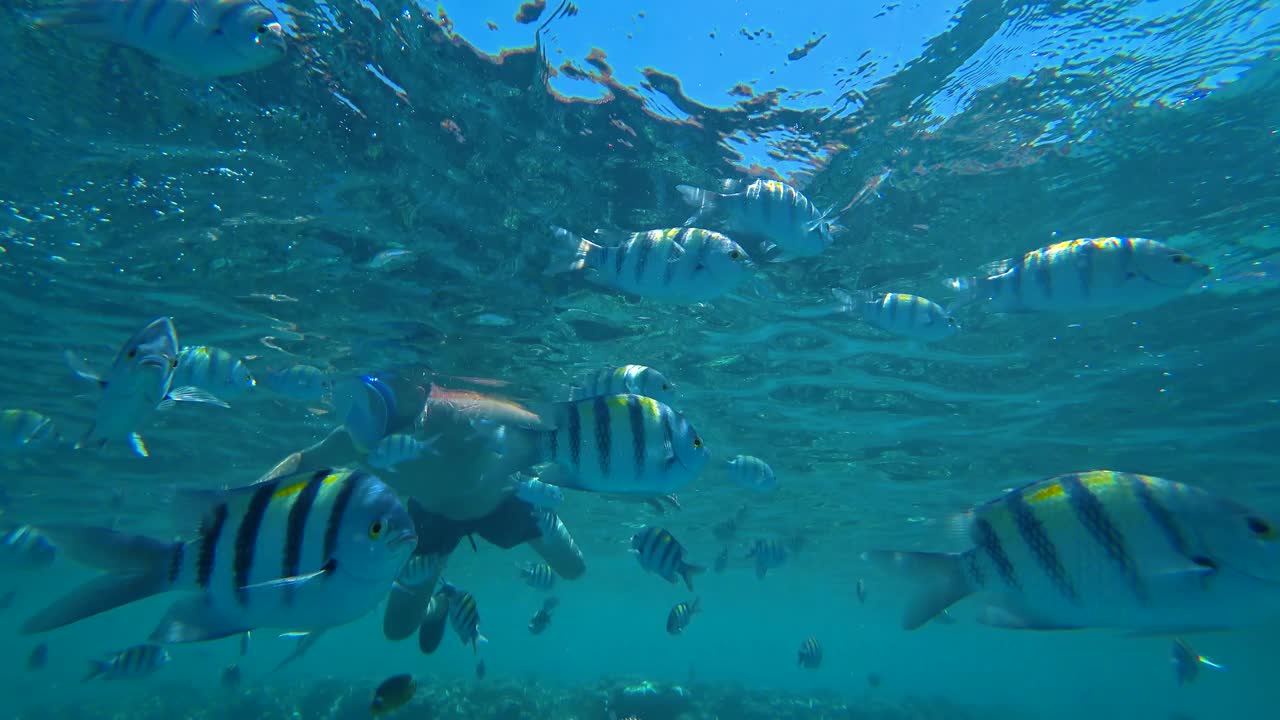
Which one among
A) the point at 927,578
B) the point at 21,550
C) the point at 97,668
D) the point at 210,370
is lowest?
the point at 97,668

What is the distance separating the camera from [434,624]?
6.95m

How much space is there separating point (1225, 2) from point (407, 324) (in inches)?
569

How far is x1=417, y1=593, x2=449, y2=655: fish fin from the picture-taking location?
671 centimetres

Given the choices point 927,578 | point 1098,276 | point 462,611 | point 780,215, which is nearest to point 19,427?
point 462,611

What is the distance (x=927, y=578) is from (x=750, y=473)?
5881 mm

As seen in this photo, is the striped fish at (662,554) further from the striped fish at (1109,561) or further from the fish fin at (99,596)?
the fish fin at (99,596)

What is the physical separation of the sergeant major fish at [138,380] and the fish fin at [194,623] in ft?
7.34

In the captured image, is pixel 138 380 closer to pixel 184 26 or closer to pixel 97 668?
pixel 184 26

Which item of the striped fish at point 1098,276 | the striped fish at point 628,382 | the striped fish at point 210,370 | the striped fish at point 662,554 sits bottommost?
the striped fish at point 662,554

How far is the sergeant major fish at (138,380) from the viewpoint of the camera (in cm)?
392

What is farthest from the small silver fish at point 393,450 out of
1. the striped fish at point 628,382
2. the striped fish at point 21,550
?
the striped fish at point 21,550

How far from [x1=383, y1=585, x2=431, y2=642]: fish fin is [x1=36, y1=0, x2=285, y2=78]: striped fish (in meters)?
6.29

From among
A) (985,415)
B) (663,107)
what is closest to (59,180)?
(663,107)

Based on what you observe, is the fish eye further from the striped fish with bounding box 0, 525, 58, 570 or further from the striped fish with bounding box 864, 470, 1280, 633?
the striped fish with bounding box 0, 525, 58, 570
